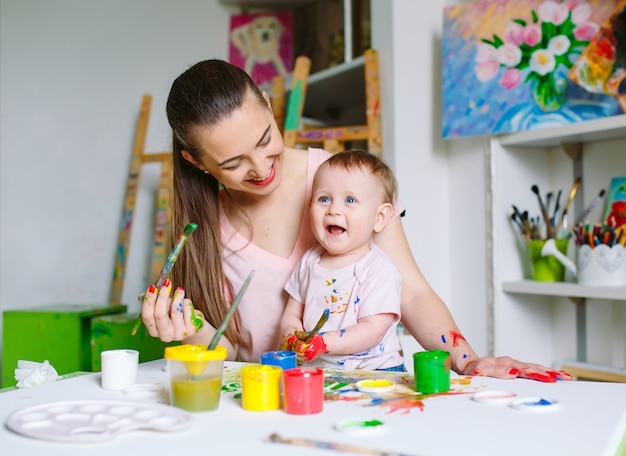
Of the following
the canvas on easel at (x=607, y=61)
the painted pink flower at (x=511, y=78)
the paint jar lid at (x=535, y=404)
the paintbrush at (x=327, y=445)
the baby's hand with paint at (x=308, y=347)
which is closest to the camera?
the paintbrush at (x=327, y=445)

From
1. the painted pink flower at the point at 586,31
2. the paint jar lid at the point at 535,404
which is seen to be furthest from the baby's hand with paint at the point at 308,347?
the painted pink flower at the point at 586,31

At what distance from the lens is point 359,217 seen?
126 centimetres

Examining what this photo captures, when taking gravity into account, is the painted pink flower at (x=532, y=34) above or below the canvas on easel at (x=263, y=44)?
below

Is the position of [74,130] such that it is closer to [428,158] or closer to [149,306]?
[428,158]

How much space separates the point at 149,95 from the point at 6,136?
0.64m

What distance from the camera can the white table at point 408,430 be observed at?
25.5 inches

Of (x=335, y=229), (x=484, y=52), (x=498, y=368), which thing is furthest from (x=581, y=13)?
(x=498, y=368)

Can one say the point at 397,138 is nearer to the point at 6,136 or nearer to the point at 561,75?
the point at 561,75

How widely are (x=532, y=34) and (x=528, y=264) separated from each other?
0.70 metres

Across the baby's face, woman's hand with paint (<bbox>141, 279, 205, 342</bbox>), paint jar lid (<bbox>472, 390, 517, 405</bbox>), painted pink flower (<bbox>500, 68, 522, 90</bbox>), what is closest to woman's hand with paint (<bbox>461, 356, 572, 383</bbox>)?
paint jar lid (<bbox>472, 390, 517, 405</bbox>)

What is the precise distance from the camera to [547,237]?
1.95 m

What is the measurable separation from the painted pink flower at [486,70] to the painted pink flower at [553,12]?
175 millimetres

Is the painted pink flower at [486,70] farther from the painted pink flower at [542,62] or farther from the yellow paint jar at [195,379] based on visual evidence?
the yellow paint jar at [195,379]

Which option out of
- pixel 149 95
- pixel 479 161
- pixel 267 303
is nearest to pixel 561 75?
pixel 479 161
